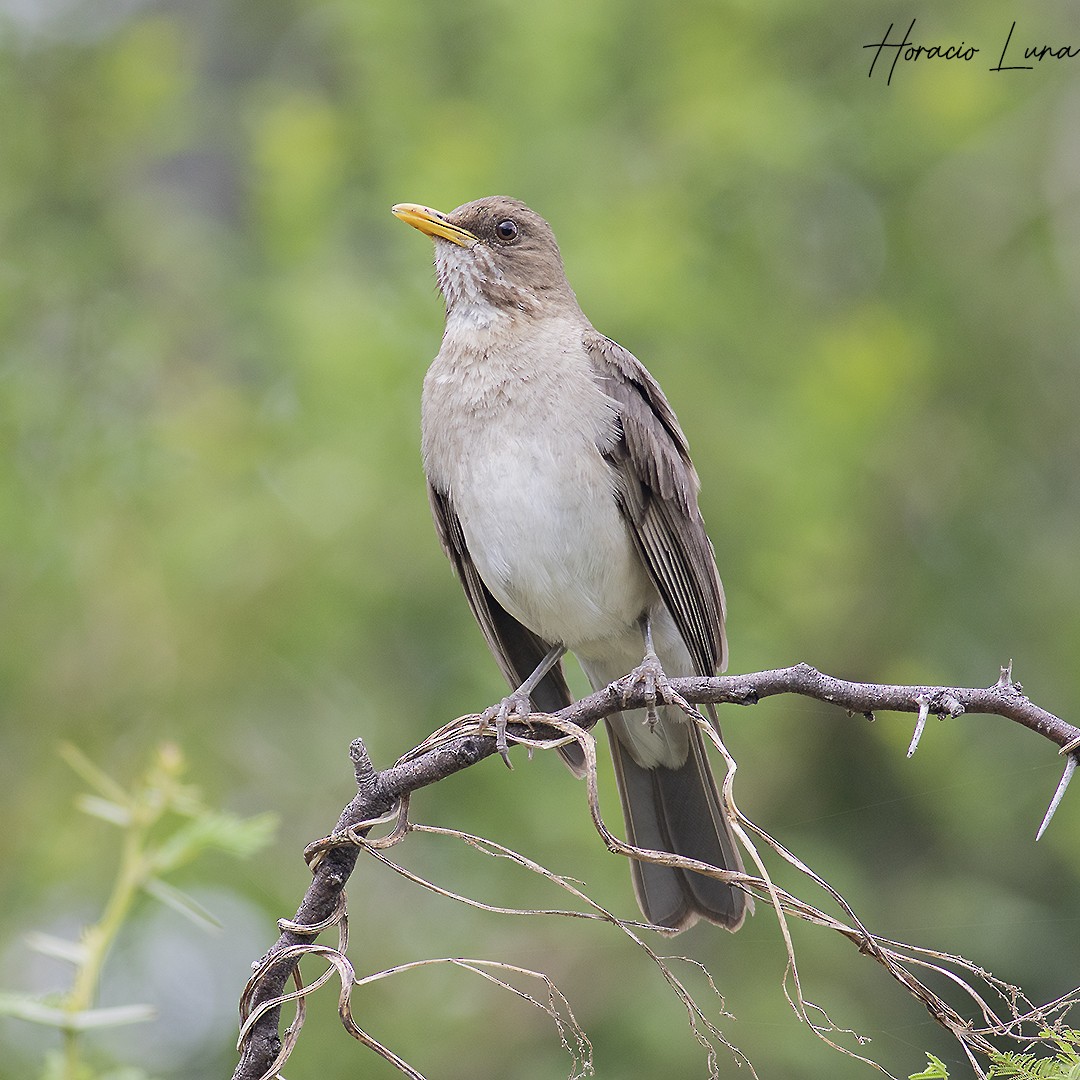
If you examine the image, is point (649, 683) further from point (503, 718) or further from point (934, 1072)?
point (934, 1072)

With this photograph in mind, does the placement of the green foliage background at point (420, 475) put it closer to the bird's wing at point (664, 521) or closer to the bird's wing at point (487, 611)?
the bird's wing at point (487, 611)

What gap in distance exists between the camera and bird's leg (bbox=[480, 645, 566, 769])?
2838 millimetres

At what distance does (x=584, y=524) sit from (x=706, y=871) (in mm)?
2301

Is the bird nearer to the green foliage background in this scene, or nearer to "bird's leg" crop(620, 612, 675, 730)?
"bird's leg" crop(620, 612, 675, 730)

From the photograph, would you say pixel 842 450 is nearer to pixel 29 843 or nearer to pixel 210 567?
pixel 210 567

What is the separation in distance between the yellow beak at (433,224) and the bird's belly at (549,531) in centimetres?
85

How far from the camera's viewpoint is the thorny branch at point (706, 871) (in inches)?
77.6

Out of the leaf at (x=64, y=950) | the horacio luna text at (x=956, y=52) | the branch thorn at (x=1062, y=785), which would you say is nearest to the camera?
the branch thorn at (x=1062, y=785)

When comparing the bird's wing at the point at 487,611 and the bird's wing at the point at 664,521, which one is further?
the bird's wing at the point at 487,611

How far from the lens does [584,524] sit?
428 centimetres

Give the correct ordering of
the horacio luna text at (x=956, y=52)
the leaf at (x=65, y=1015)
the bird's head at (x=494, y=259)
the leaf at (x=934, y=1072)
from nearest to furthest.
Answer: the leaf at (x=934, y=1072) → the leaf at (x=65, y=1015) → the bird's head at (x=494, y=259) → the horacio luna text at (x=956, y=52)

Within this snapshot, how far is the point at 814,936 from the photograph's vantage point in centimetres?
533

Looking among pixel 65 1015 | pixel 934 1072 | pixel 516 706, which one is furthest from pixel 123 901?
pixel 516 706

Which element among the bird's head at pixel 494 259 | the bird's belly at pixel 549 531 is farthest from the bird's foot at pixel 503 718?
the bird's head at pixel 494 259
